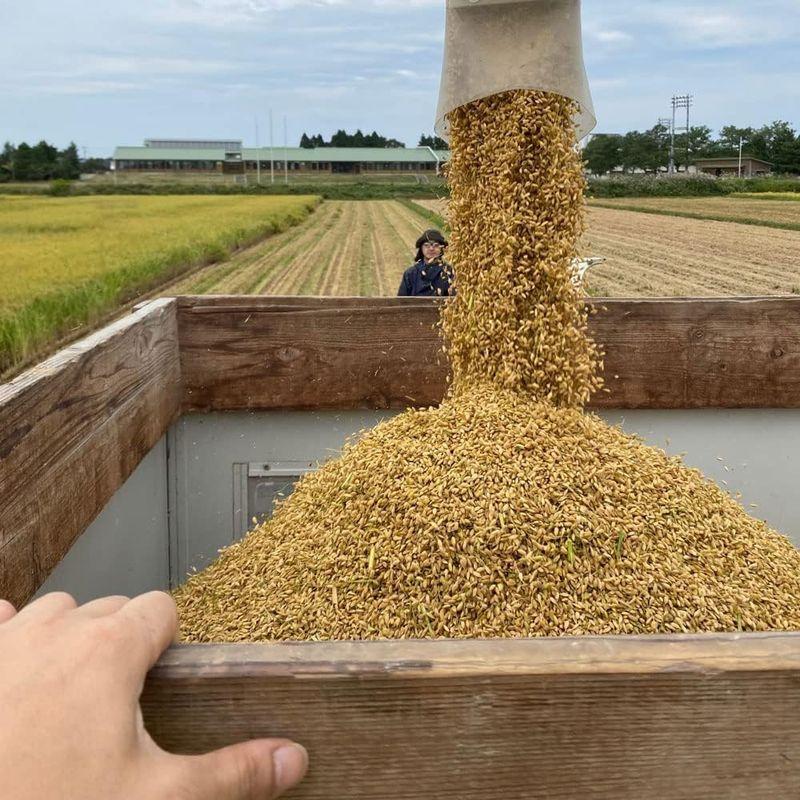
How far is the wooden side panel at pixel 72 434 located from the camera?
163 cm

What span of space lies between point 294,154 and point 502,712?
11015 cm

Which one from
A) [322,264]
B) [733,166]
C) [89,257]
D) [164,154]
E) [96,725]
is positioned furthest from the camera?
[164,154]

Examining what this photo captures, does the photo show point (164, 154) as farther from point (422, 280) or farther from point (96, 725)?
point (96, 725)

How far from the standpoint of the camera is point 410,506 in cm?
205

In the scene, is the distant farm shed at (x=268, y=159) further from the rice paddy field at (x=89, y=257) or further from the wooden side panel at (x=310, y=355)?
the wooden side panel at (x=310, y=355)

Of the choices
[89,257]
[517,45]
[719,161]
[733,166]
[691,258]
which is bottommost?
[691,258]

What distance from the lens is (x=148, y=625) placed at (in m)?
0.94

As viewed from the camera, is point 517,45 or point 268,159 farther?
point 268,159

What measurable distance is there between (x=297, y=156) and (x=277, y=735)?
110 metres

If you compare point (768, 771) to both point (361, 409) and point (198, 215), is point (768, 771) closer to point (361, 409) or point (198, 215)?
point (361, 409)

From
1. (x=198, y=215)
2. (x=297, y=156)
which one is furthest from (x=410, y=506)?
(x=297, y=156)

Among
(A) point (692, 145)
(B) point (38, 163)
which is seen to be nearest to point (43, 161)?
(B) point (38, 163)

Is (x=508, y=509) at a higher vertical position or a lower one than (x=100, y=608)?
lower

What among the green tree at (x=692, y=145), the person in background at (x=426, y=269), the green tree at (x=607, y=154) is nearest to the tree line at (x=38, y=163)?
the green tree at (x=607, y=154)
